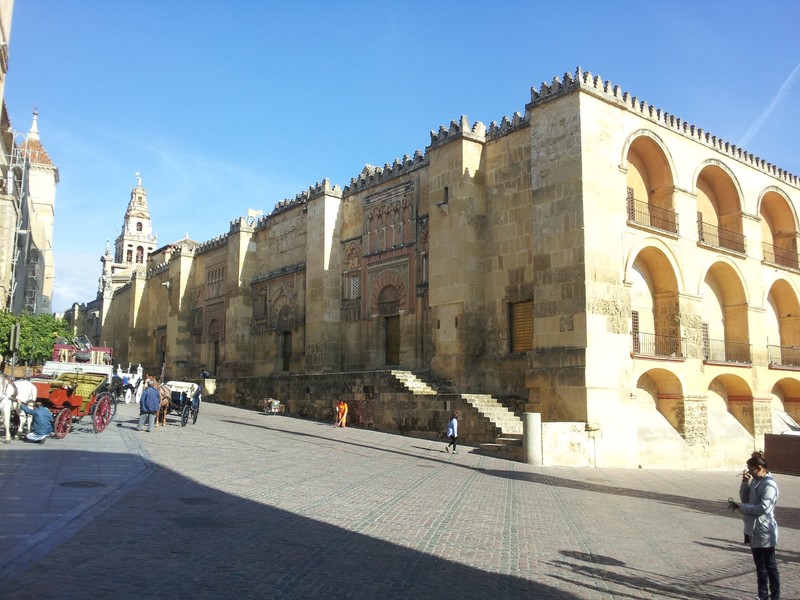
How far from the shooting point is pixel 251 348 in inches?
1357

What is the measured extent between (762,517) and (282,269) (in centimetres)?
2835

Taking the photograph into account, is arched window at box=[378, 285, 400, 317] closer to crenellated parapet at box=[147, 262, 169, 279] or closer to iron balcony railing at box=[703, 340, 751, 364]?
iron balcony railing at box=[703, 340, 751, 364]

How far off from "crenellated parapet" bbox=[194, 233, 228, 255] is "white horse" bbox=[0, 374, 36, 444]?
25.1 meters

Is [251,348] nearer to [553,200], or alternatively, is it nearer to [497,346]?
[497,346]

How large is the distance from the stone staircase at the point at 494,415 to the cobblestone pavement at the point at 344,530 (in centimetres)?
209

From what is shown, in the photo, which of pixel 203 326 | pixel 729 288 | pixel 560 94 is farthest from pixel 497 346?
pixel 203 326

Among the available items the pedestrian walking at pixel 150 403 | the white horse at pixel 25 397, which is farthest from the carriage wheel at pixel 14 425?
the pedestrian walking at pixel 150 403

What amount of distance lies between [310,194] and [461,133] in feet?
32.2

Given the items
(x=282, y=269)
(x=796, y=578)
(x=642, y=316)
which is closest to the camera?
(x=796, y=578)

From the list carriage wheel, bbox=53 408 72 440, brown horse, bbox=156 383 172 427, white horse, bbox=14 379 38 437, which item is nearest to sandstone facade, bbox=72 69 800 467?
brown horse, bbox=156 383 172 427

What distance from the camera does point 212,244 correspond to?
3928 cm

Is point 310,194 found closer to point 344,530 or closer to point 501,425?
point 501,425

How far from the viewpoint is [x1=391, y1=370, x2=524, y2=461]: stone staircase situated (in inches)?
656

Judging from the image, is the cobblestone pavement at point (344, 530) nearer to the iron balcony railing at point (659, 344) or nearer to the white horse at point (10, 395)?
the white horse at point (10, 395)
